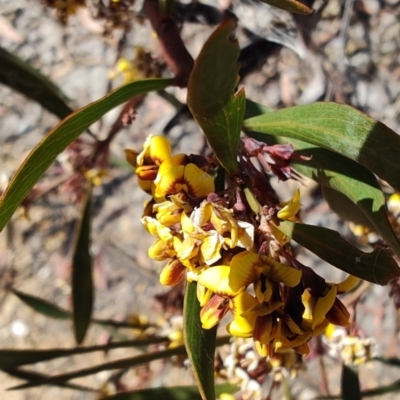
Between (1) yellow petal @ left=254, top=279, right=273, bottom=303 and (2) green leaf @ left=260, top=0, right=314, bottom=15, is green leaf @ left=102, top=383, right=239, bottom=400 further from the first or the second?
(2) green leaf @ left=260, top=0, right=314, bottom=15

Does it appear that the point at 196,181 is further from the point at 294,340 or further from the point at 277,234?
the point at 294,340

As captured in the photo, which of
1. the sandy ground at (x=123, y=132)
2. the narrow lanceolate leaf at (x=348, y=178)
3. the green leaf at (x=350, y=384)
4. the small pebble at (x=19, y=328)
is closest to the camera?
the narrow lanceolate leaf at (x=348, y=178)

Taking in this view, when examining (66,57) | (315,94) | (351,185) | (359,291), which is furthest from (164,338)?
(66,57)

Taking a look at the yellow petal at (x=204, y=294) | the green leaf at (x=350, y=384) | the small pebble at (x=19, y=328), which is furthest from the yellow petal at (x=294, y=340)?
the small pebble at (x=19, y=328)

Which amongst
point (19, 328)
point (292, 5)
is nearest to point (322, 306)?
point (292, 5)

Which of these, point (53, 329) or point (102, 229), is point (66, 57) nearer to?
point (102, 229)

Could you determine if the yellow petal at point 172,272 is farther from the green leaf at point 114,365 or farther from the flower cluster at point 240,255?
the green leaf at point 114,365

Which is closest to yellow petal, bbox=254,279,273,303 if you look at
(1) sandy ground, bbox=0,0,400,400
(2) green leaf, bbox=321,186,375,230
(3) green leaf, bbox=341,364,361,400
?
(2) green leaf, bbox=321,186,375,230
